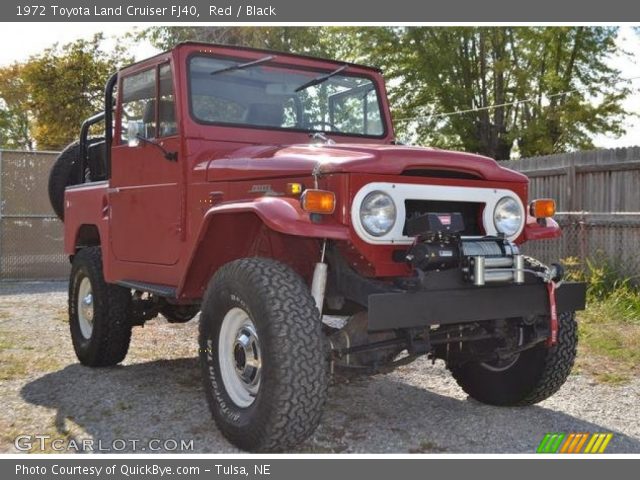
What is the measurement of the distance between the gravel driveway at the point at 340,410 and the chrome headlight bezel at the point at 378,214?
1.23 m

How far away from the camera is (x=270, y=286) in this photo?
3.62m

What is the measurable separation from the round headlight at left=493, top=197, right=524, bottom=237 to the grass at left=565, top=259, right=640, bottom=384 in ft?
6.54

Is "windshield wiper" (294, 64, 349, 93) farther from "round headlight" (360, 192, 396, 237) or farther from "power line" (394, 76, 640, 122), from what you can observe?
"power line" (394, 76, 640, 122)

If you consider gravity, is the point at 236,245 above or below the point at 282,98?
below

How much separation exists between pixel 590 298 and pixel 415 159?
560cm

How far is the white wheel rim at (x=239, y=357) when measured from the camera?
12.6 feet

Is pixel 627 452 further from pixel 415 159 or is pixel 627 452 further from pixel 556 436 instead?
pixel 415 159

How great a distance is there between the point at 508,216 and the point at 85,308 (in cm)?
381

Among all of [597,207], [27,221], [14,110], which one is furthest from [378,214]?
[14,110]

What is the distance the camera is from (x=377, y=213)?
3.78 meters

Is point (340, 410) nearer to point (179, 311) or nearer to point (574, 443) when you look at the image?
point (574, 443)

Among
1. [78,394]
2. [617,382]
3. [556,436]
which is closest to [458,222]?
[556,436]

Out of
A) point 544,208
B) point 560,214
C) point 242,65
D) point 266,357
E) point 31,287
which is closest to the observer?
point 266,357

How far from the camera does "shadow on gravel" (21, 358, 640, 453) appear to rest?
13.4ft
